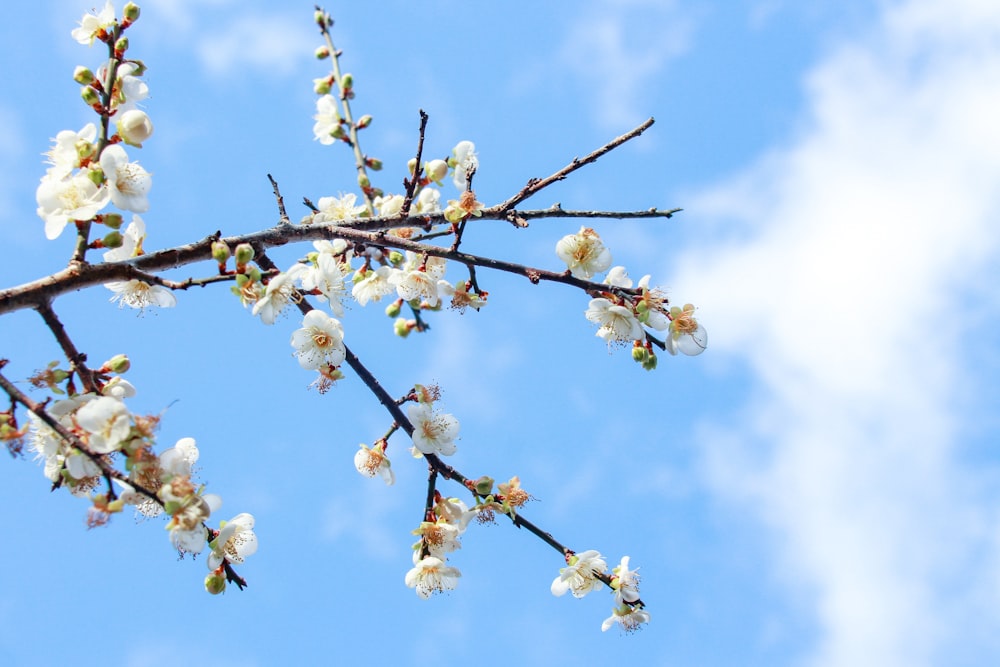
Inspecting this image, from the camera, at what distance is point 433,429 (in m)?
3.35

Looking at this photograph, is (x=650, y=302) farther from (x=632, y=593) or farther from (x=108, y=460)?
(x=108, y=460)

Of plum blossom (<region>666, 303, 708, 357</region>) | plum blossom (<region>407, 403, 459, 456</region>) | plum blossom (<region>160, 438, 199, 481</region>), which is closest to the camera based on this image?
plum blossom (<region>160, 438, 199, 481</region>)

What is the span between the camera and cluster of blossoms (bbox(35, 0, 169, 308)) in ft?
8.95

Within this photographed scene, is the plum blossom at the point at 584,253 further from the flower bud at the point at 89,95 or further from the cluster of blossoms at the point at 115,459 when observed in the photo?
the flower bud at the point at 89,95

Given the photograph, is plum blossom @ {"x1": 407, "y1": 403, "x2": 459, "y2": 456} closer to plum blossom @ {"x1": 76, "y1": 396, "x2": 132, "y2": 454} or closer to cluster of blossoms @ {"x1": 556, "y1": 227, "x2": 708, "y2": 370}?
cluster of blossoms @ {"x1": 556, "y1": 227, "x2": 708, "y2": 370}

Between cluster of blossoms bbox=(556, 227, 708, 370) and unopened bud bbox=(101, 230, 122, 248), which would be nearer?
unopened bud bbox=(101, 230, 122, 248)

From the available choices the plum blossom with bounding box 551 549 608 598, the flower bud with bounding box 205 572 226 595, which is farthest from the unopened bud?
the plum blossom with bounding box 551 549 608 598

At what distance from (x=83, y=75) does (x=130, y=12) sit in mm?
326

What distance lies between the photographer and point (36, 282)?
2639 mm

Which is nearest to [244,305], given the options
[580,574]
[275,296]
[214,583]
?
[275,296]

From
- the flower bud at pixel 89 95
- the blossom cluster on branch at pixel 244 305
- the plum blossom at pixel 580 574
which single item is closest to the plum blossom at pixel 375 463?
the blossom cluster on branch at pixel 244 305

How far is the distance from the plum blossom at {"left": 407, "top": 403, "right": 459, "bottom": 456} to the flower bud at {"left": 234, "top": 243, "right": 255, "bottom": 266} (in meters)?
0.96

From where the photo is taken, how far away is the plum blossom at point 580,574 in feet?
11.4

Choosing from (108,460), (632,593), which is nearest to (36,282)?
(108,460)
